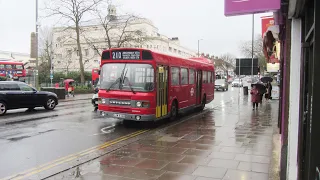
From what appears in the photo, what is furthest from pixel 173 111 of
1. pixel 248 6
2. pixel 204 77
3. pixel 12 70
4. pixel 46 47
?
pixel 46 47

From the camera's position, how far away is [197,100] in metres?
15.9

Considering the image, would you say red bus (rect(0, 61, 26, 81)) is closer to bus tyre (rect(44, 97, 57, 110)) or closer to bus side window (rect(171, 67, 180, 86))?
bus tyre (rect(44, 97, 57, 110))

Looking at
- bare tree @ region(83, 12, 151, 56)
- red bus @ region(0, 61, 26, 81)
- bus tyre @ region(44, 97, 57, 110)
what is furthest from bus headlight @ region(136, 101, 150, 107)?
red bus @ region(0, 61, 26, 81)

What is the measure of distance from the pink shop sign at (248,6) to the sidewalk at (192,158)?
2956mm

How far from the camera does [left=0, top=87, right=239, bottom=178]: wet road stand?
22.6ft

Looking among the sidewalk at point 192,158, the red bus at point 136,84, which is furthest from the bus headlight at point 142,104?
the sidewalk at point 192,158

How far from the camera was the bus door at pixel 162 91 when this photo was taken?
36.3ft

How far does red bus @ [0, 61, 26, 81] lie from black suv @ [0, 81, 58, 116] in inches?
1185

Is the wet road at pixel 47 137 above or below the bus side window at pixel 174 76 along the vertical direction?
below

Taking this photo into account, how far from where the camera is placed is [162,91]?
1141 cm

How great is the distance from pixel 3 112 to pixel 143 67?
8.16 meters

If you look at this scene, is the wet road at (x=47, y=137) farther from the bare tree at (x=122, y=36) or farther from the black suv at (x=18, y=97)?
the bare tree at (x=122, y=36)

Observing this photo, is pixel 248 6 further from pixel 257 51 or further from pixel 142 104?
pixel 257 51

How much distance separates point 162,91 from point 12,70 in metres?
40.9
